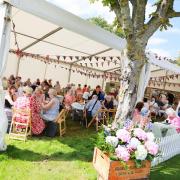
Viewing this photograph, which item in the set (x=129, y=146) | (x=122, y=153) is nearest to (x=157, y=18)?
(x=129, y=146)

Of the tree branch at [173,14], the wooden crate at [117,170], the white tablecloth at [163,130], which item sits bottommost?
the wooden crate at [117,170]

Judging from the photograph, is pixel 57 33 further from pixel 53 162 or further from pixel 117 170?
pixel 117 170

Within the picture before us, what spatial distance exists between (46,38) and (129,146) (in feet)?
24.1

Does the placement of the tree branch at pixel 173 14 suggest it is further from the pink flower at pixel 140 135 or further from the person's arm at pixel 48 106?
the person's arm at pixel 48 106

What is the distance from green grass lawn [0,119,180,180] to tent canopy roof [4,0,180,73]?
270cm

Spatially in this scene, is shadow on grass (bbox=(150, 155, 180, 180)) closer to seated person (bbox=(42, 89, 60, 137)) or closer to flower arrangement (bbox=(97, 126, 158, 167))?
flower arrangement (bbox=(97, 126, 158, 167))

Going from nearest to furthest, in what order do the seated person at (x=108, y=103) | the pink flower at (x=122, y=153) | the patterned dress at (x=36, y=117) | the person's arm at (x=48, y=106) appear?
the pink flower at (x=122, y=153), the patterned dress at (x=36, y=117), the person's arm at (x=48, y=106), the seated person at (x=108, y=103)

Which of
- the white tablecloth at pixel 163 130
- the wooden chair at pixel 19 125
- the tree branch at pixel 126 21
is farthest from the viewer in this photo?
the white tablecloth at pixel 163 130

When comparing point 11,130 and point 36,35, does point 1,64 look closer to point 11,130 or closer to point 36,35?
point 11,130

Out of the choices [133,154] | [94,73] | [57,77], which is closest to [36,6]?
[133,154]

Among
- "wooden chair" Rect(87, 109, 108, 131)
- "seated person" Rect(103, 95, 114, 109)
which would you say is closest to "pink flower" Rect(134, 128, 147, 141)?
"wooden chair" Rect(87, 109, 108, 131)

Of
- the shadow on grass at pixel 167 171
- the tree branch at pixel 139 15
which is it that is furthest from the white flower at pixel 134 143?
the tree branch at pixel 139 15

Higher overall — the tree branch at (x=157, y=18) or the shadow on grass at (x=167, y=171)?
the tree branch at (x=157, y=18)

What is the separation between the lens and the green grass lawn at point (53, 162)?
15.9ft
